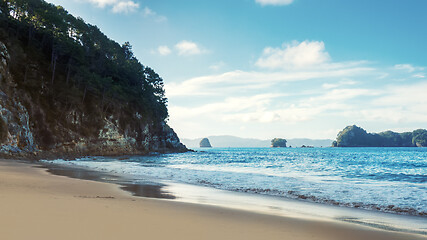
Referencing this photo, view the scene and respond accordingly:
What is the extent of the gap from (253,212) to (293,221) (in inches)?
47.7

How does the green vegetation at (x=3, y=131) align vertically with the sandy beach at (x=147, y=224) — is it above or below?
above

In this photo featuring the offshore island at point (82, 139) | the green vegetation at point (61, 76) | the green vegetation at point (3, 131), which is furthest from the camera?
the green vegetation at point (61, 76)

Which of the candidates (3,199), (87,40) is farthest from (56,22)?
(3,199)

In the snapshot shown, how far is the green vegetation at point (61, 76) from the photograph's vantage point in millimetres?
39809

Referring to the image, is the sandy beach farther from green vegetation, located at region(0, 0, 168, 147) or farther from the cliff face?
green vegetation, located at region(0, 0, 168, 147)

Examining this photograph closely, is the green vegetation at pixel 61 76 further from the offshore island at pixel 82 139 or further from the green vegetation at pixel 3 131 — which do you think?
the green vegetation at pixel 3 131

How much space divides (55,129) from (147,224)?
141ft

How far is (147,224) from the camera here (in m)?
4.96

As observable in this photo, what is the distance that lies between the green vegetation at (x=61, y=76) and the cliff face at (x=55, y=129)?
19 centimetres

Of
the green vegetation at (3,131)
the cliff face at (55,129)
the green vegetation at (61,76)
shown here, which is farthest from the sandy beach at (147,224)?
the green vegetation at (61,76)

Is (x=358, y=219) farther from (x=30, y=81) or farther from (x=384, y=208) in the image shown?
(x=30, y=81)

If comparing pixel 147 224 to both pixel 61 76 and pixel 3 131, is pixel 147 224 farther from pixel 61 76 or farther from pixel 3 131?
pixel 61 76

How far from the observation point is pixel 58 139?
40656 mm

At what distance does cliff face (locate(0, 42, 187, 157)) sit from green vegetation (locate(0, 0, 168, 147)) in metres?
0.19
